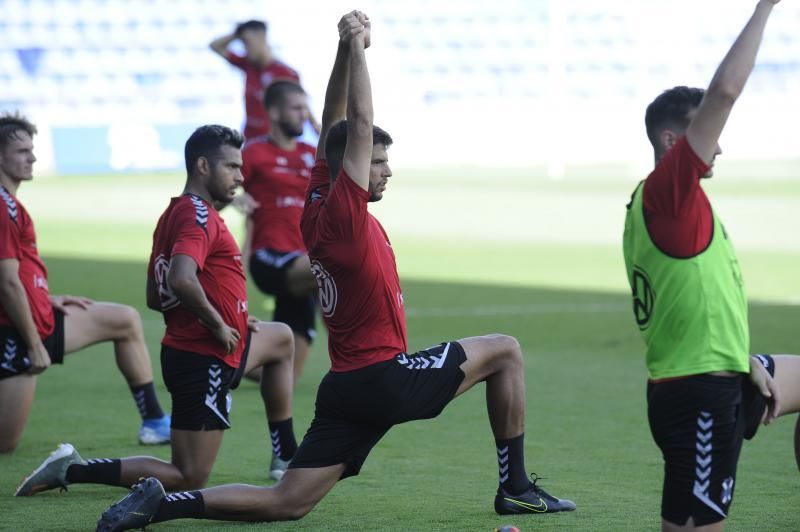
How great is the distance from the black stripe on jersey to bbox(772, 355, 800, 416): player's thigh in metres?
2.55

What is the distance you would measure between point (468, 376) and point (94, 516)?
173cm

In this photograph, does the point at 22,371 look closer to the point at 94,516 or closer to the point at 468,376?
the point at 94,516

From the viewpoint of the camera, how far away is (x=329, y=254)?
4.92 meters

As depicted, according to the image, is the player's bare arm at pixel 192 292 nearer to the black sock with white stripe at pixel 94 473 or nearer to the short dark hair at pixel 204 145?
the short dark hair at pixel 204 145

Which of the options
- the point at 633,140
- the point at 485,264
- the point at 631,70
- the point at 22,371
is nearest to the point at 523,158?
the point at 633,140

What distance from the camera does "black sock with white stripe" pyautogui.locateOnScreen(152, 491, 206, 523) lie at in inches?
197

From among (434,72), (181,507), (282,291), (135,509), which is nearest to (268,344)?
(181,507)

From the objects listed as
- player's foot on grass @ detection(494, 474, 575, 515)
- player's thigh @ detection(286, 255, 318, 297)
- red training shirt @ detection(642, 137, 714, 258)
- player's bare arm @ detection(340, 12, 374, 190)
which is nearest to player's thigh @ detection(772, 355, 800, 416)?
red training shirt @ detection(642, 137, 714, 258)

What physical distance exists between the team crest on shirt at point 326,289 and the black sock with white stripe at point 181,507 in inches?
35.3

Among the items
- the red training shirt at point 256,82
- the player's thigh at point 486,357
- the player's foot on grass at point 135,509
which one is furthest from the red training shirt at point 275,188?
the player's foot on grass at point 135,509

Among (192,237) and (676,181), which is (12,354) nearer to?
(192,237)

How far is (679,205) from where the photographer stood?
395cm

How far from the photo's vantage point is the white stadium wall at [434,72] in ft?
134

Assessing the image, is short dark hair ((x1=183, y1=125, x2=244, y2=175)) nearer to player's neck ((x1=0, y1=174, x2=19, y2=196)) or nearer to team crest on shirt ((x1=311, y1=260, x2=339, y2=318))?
team crest on shirt ((x1=311, y1=260, x2=339, y2=318))
